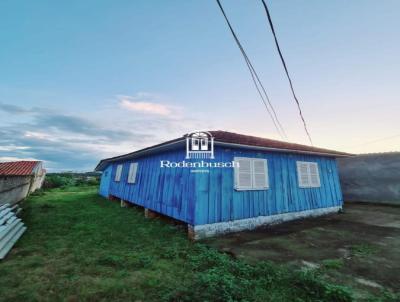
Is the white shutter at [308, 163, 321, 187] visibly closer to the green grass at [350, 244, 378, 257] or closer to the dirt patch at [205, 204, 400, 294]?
the dirt patch at [205, 204, 400, 294]

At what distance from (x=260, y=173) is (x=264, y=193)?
754 millimetres

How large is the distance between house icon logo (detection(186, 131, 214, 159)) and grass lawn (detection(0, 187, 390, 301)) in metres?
2.59

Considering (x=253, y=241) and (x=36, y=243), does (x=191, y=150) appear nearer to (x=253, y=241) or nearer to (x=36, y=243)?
(x=253, y=241)

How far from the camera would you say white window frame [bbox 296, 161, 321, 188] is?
870cm

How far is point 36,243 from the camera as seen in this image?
518cm

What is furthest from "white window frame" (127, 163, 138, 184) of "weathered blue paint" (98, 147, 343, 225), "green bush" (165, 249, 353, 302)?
"green bush" (165, 249, 353, 302)

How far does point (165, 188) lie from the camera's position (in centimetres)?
757

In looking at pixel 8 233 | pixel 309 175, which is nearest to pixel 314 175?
pixel 309 175

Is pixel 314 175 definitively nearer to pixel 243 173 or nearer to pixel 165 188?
pixel 243 173

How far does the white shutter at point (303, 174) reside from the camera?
867 centimetres

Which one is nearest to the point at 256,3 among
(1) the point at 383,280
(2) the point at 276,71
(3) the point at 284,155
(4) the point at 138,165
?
(2) the point at 276,71

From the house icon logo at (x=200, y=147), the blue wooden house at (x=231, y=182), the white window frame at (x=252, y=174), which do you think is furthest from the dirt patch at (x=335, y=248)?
the house icon logo at (x=200, y=147)

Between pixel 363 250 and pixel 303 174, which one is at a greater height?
pixel 303 174

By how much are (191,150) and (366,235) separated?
597 centimetres
